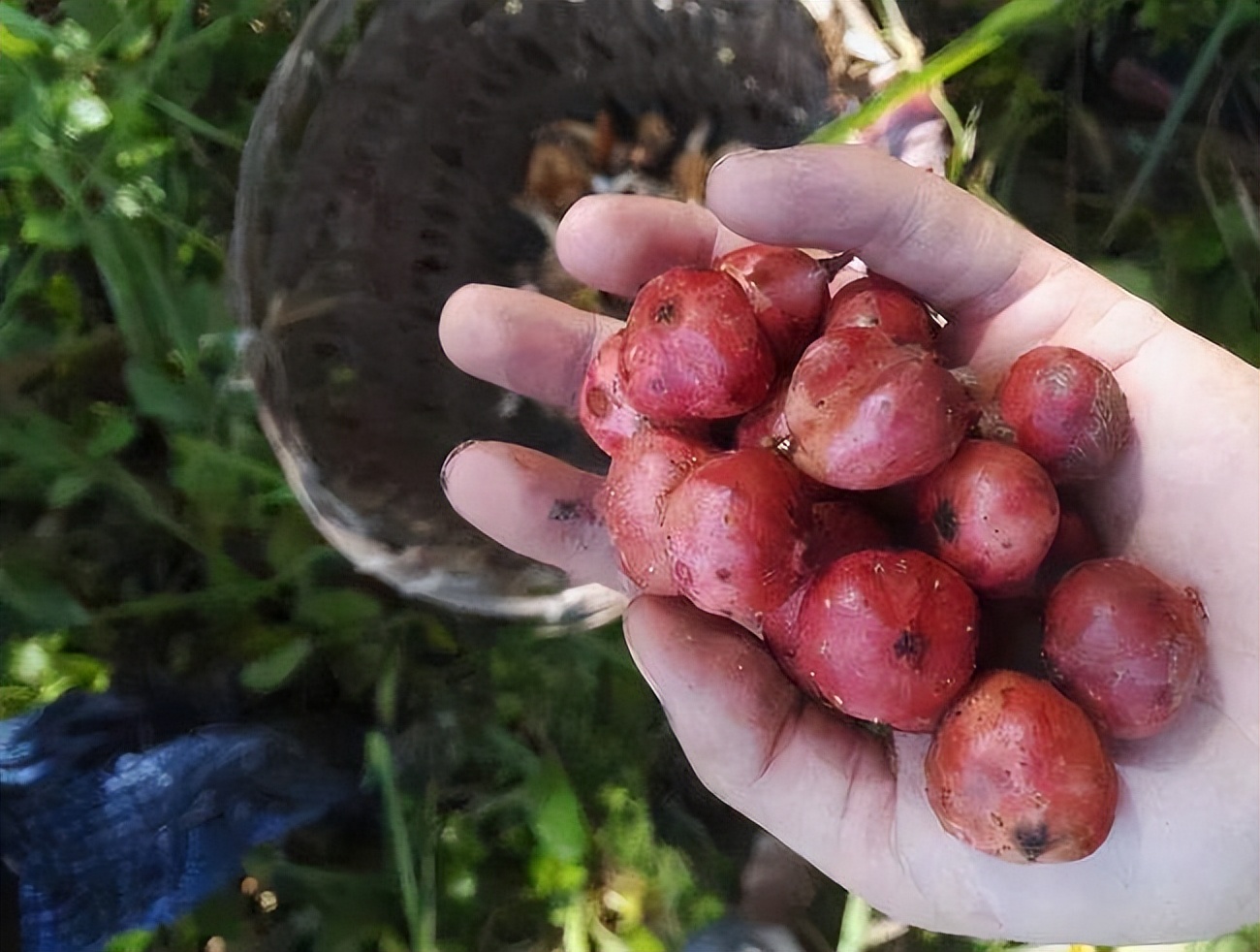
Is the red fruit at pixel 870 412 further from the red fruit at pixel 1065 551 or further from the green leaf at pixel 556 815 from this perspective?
the green leaf at pixel 556 815

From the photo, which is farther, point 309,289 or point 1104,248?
point 1104,248

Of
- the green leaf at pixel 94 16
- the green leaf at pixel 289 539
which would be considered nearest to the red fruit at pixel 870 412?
the green leaf at pixel 289 539

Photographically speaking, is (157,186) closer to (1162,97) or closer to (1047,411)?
(1047,411)

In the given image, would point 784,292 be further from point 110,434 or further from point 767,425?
point 110,434

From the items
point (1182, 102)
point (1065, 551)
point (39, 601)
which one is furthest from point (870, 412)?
point (39, 601)

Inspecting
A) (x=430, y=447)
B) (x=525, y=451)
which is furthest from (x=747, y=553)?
(x=430, y=447)

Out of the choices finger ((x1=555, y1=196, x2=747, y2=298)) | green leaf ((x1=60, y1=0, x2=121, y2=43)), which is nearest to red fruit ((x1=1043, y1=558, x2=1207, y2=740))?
finger ((x1=555, y1=196, x2=747, y2=298))
